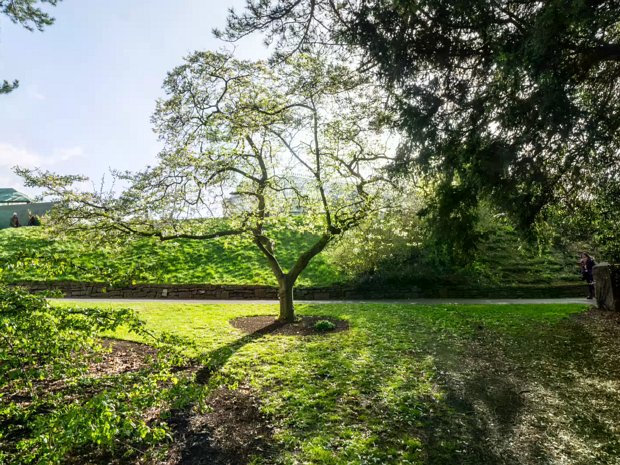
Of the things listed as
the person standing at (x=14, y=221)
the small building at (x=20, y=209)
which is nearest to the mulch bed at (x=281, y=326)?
the person standing at (x=14, y=221)

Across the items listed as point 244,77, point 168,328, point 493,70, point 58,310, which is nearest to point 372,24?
point 493,70

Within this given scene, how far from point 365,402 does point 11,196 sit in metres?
34.9

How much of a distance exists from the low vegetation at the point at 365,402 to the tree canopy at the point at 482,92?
10.0 ft

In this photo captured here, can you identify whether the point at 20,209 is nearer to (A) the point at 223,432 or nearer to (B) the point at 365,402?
(A) the point at 223,432

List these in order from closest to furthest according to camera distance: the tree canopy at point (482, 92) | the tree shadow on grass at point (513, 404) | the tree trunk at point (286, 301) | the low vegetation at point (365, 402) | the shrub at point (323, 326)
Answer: the low vegetation at point (365, 402) → the tree shadow on grass at point (513, 404) → the tree canopy at point (482, 92) → the shrub at point (323, 326) → the tree trunk at point (286, 301)

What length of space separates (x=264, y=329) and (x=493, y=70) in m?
8.38

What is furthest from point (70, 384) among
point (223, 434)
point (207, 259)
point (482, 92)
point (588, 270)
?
point (588, 270)

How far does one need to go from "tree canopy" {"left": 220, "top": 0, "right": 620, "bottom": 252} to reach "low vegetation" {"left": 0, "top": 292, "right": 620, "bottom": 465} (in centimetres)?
306

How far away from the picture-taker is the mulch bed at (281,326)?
10742 mm

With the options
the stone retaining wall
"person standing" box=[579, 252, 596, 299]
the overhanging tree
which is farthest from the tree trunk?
"person standing" box=[579, 252, 596, 299]

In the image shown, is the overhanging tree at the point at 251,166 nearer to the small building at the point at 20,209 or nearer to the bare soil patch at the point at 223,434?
the bare soil patch at the point at 223,434

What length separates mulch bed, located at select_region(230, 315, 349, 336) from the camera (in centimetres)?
1074

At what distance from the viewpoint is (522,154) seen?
255 inches

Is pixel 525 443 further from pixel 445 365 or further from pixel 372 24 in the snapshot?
pixel 372 24
